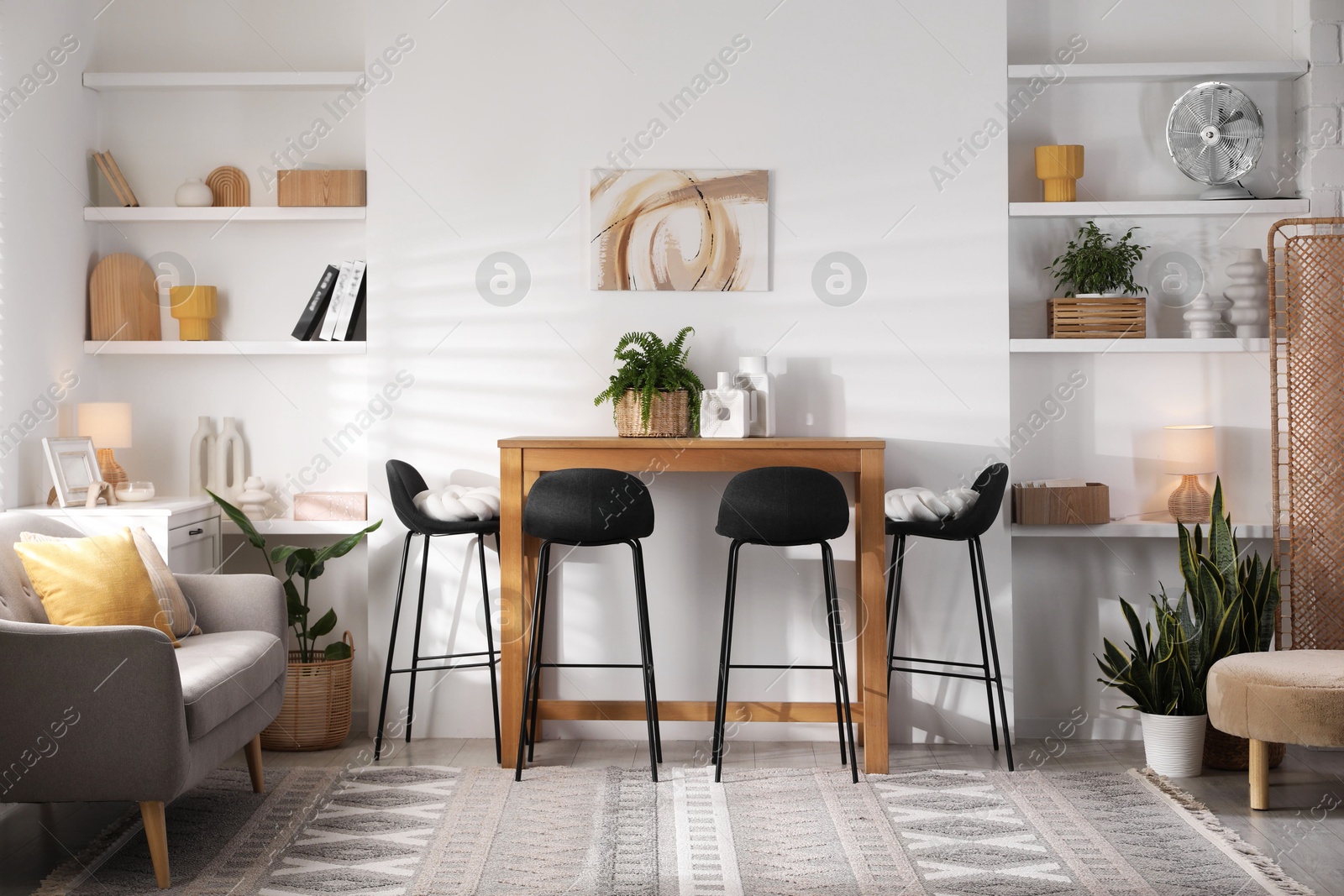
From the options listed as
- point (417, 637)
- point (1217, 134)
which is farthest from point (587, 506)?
point (1217, 134)

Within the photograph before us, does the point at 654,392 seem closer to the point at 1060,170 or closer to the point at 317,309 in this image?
the point at 317,309

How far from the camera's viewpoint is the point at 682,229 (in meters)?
3.77

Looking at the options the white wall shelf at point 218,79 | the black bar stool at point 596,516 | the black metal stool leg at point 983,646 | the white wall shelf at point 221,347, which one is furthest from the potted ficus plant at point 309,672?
the black metal stool leg at point 983,646

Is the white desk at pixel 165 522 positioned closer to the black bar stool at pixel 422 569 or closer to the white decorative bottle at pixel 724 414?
the black bar stool at pixel 422 569

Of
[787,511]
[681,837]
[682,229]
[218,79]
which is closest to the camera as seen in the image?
[681,837]

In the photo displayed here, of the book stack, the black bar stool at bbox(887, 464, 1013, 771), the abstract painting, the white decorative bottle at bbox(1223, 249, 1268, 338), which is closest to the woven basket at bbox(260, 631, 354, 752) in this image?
the book stack

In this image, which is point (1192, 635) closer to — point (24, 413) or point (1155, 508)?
point (1155, 508)

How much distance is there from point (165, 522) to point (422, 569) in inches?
33.4

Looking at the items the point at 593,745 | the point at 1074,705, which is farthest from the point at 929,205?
the point at 593,745

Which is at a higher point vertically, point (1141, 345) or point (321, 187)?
point (321, 187)

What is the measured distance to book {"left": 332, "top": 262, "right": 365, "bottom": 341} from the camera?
3.92 meters

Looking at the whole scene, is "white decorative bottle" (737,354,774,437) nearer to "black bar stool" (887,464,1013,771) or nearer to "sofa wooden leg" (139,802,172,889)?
"black bar stool" (887,464,1013,771)

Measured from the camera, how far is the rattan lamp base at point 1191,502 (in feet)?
12.4

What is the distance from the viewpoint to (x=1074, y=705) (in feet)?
12.9
